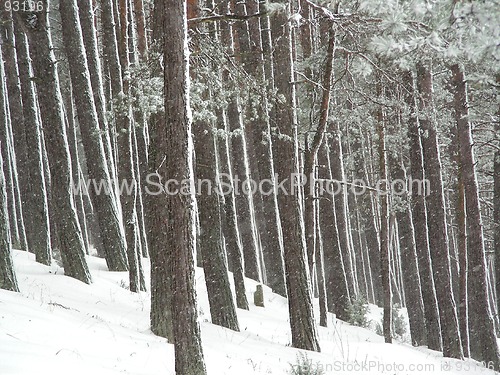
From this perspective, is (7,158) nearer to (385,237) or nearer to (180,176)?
(385,237)

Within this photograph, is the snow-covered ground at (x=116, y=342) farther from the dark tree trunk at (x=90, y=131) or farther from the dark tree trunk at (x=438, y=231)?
the dark tree trunk at (x=90, y=131)

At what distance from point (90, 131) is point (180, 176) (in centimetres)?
778

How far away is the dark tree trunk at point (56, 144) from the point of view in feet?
36.3

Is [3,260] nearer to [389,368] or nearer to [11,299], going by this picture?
[11,299]

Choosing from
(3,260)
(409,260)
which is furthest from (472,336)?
(3,260)

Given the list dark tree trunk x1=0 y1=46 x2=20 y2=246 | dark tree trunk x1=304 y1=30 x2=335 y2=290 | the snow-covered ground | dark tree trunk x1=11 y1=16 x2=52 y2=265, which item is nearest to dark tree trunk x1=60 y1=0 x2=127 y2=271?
the snow-covered ground

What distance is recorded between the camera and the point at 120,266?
45.3 feet

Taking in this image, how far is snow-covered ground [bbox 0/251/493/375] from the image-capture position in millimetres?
5828

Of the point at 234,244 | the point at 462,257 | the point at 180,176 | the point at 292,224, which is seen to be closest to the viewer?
the point at 180,176

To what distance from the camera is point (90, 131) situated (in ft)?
42.4

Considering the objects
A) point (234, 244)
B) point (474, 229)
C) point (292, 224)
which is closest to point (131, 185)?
point (234, 244)

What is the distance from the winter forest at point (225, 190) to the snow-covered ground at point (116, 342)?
46 mm

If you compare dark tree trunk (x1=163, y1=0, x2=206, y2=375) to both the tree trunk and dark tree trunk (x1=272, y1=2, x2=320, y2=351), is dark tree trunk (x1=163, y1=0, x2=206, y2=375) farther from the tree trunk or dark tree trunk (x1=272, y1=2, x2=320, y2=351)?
the tree trunk

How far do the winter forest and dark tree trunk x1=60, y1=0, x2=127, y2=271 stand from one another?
0.04 m
